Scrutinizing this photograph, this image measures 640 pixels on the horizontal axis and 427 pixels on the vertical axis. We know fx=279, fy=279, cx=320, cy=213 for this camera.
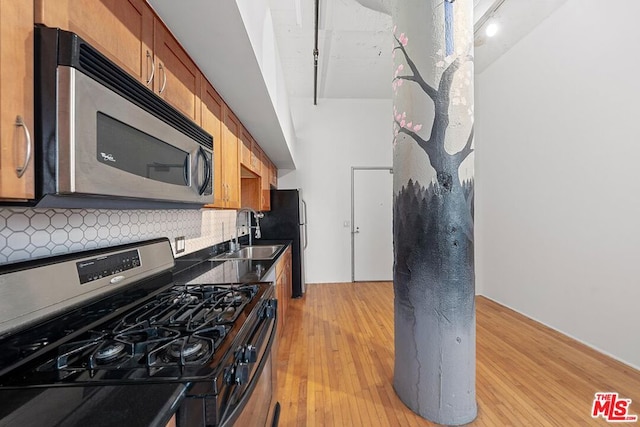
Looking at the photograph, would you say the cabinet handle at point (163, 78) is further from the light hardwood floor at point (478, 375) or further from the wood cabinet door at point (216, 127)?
the light hardwood floor at point (478, 375)

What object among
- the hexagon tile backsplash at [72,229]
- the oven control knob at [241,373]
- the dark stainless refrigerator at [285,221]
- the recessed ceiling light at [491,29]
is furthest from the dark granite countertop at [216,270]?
the recessed ceiling light at [491,29]

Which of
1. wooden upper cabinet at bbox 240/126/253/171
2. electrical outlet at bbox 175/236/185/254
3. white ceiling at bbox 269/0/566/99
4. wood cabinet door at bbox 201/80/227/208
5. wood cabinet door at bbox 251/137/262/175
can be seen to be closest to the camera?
wood cabinet door at bbox 201/80/227/208

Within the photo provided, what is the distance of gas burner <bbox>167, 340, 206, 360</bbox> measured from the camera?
2.52ft

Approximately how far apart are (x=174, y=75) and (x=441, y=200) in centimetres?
156

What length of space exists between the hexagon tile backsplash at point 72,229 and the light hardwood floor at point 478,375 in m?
1.42

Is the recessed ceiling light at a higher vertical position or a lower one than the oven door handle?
higher

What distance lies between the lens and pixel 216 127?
1.83m

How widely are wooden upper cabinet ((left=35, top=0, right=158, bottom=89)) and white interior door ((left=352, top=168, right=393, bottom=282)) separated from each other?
13.4 feet

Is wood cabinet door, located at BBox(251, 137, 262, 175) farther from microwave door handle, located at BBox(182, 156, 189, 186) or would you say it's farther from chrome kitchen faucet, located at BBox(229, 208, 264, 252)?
microwave door handle, located at BBox(182, 156, 189, 186)

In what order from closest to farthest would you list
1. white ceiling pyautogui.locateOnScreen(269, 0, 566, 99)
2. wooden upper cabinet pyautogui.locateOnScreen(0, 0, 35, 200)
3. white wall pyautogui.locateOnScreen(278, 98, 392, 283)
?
wooden upper cabinet pyautogui.locateOnScreen(0, 0, 35, 200), white ceiling pyautogui.locateOnScreen(269, 0, 566, 99), white wall pyautogui.locateOnScreen(278, 98, 392, 283)

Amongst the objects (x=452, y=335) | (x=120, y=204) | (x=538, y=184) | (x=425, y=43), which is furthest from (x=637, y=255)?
(x=120, y=204)

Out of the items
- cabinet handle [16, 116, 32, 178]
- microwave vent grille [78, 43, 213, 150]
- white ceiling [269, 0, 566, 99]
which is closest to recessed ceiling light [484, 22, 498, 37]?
white ceiling [269, 0, 566, 99]

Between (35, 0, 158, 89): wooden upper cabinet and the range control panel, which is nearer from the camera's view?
(35, 0, 158, 89): wooden upper cabinet
